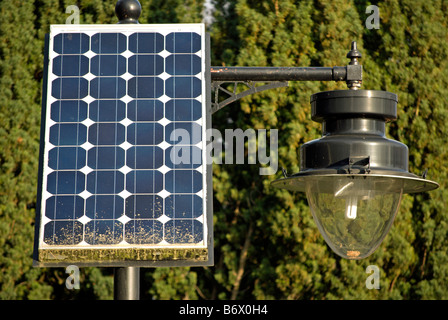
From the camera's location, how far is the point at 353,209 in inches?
125

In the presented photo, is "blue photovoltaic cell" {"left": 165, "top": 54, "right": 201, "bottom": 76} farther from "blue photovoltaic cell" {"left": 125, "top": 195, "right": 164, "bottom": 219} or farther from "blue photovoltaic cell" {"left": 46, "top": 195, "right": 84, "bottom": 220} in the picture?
"blue photovoltaic cell" {"left": 46, "top": 195, "right": 84, "bottom": 220}

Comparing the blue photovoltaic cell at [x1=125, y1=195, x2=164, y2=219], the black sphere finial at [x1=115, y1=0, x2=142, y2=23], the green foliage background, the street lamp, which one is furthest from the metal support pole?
the green foliage background

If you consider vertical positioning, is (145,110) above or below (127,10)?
below

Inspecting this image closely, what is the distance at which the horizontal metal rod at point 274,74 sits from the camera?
3.66 meters

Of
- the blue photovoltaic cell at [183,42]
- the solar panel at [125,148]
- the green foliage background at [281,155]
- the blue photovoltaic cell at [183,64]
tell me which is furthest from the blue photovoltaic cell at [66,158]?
the green foliage background at [281,155]

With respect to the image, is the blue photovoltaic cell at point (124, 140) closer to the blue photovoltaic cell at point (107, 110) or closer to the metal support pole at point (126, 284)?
the blue photovoltaic cell at point (107, 110)

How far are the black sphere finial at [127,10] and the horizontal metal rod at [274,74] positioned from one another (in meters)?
0.63

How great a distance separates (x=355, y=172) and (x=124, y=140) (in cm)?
141

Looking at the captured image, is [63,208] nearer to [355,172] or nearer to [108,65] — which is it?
[108,65]

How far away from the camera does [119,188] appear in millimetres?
3510

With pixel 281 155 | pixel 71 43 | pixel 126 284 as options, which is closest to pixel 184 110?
pixel 71 43

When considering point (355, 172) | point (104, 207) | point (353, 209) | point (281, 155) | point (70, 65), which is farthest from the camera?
point (281, 155)
